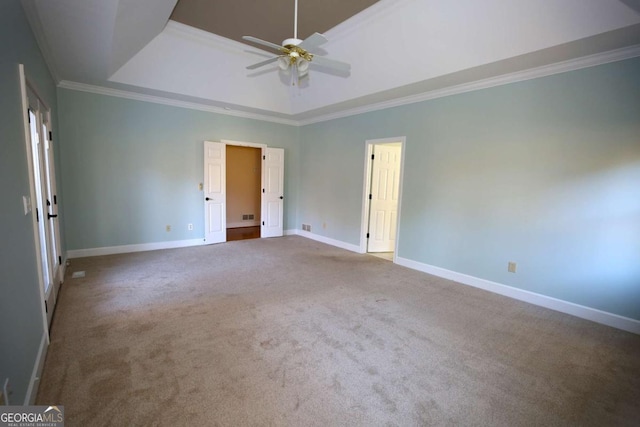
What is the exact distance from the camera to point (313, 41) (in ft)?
8.09

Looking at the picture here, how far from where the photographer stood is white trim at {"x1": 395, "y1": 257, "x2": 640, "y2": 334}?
2.94m

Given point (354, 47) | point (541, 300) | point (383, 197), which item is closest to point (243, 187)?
point (383, 197)

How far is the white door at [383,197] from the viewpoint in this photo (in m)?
5.48

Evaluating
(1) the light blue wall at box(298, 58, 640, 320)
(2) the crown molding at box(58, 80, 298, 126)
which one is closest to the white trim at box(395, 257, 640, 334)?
(1) the light blue wall at box(298, 58, 640, 320)

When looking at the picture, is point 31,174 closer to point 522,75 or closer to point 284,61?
point 284,61

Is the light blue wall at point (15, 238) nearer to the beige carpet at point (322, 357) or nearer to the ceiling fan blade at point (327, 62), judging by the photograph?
the beige carpet at point (322, 357)

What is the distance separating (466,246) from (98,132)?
5950mm

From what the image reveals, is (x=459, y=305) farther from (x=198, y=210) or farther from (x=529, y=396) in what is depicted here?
(x=198, y=210)

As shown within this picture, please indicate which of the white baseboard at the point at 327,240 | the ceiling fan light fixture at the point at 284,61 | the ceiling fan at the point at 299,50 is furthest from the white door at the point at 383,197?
the ceiling fan light fixture at the point at 284,61

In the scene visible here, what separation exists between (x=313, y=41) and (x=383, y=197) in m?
3.60

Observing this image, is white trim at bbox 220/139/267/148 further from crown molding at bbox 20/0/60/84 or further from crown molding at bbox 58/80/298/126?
crown molding at bbox 20/0/60/84

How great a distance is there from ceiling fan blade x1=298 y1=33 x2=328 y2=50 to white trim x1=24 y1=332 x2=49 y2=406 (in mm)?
3070

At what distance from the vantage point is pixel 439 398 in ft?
6.36

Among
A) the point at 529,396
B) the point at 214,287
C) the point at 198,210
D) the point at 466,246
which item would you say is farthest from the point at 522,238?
the point at 198,210
